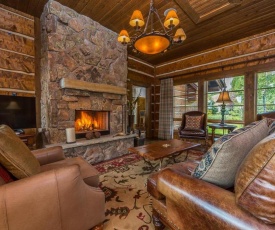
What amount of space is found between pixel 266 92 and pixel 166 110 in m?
2.69

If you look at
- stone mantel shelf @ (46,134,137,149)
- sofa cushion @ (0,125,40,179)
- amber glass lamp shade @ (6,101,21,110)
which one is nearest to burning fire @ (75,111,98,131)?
stone mantel shelf @ (46,134,137,149)

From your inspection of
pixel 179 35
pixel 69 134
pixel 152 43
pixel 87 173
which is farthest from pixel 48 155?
pixel 179 35

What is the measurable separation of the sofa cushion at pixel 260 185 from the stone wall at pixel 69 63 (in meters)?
2.69

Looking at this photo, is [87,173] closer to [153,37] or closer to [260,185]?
[260,185]

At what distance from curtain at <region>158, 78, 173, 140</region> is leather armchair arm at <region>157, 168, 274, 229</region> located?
417cm

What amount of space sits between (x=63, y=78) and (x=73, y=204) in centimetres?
216

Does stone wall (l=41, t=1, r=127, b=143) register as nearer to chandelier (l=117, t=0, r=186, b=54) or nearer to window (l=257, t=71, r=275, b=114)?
chandelier (l=117, t=0, r=186, b=54)

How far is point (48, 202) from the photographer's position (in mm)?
884

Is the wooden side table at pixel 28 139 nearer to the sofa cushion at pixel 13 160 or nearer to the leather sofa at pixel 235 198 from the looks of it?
the sofa cushion at pixel 13 160

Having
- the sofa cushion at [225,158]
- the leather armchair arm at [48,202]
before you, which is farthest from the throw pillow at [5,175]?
the sofa cushion at [225,158]

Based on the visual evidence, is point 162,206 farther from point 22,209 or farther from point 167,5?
point 167,5

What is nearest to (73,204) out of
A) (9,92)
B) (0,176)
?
(0,176)


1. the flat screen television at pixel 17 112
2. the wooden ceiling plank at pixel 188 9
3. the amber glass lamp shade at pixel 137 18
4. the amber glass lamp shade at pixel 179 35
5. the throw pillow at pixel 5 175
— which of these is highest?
the wooden ceiling plank at pixel 188 9

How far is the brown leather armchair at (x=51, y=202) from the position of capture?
796mm
